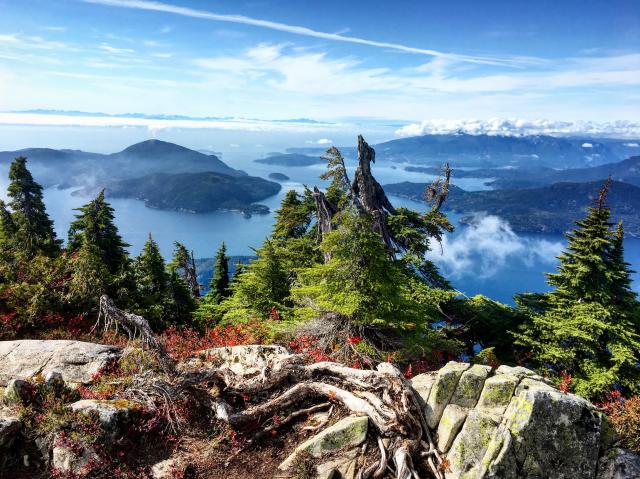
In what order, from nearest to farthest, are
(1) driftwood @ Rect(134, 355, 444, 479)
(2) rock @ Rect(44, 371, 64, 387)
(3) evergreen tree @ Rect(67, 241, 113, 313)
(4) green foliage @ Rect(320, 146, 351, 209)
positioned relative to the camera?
1. (1) driftwood @ Rect(134, 355, 444, 479)
2. (2) rock @ Rect(44, 371, 64, 387)
3. (3) evergreen tree @ Rect(67, 241, 113, 313)
4. (4) green foliage @ Rect(320, 146, 351, 209)

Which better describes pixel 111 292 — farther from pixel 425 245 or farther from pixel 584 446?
pixel 584 446

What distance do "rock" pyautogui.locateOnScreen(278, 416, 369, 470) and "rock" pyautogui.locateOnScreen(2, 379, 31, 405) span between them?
655 centimetres

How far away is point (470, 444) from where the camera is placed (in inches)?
312

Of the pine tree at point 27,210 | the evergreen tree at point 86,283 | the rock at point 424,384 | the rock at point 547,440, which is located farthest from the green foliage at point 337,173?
the pine tree at point 27,210

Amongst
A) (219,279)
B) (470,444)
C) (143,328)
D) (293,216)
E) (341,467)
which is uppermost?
(293,216)

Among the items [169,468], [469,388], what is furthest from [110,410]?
[469,388]

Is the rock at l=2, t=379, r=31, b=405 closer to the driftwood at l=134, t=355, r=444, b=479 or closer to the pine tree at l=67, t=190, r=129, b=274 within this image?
the driftwood at l=134, t=355, r=444, b=479

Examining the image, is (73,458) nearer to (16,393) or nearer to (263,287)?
(16,393)

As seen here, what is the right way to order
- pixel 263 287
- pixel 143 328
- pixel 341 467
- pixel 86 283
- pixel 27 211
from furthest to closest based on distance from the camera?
pixel 27 211 → pixel 263 287 → pixel 86 283 → pixel 143 328 → pixel 341 467

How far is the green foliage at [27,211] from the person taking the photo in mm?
26609

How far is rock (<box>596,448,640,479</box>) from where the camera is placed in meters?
7.47

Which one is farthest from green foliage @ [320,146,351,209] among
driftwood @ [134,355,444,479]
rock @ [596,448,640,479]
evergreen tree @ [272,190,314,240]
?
rock @ [596,448,640,479]

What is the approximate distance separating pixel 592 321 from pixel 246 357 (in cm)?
1858

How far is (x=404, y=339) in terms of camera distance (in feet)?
44.9
